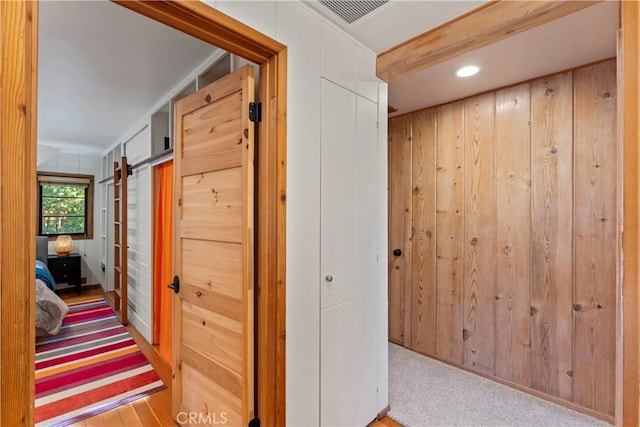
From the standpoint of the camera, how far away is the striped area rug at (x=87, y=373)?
2.13 meters

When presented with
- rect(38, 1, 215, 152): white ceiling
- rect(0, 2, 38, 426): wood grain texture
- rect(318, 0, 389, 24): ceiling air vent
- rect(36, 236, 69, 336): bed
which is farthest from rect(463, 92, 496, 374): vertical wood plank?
rect(36, 236, 69, 336): bed

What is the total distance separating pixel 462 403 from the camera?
214cm

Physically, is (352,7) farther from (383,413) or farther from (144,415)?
(144,415)

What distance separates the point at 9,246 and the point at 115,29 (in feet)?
5.48

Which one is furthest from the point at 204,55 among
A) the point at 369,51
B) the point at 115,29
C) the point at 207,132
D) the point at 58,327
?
the point at 58,327

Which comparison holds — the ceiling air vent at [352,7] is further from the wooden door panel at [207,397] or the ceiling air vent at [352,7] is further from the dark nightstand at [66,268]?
the dark nightstand at [66,268]

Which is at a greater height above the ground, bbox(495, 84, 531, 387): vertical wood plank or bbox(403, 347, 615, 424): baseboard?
bbox(495, 84, 531, 387): vertical wood plank

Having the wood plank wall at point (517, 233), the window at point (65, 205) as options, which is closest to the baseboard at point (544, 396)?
the wood plank wall at point (517, 233)

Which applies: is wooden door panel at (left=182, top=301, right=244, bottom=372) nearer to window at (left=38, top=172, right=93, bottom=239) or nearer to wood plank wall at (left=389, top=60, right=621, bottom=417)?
wood plank wall at (left=389, top=60, right=621, bottom=417)

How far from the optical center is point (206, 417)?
170cm

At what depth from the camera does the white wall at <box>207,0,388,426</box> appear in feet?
4.75

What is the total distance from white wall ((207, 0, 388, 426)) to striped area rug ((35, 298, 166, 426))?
60.7 inches

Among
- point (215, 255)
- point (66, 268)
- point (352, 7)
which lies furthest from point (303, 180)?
point (66, 268)

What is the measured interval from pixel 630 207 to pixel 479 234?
5.29 feet
